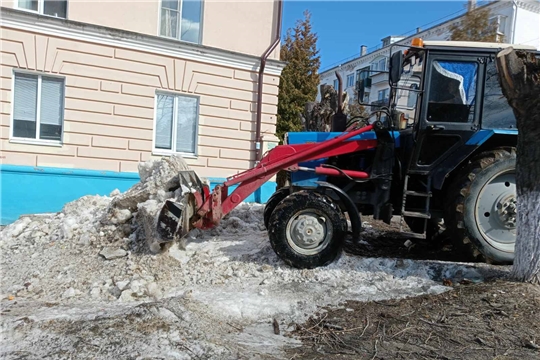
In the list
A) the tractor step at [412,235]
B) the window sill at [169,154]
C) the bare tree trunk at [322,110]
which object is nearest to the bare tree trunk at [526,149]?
the tractor step at [412,235]

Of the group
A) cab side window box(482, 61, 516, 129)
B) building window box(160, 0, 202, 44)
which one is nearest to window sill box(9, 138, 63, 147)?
building window box(160, 0, 202, 44)

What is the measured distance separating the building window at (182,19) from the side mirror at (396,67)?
6.57 meters

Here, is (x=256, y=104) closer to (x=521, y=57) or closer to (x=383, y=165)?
(x=383, y=165)

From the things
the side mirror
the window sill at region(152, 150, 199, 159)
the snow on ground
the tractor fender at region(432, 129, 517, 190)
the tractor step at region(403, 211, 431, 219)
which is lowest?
the snow on ground

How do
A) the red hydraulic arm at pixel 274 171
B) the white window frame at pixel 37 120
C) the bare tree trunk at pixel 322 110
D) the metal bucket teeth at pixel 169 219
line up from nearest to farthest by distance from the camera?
1. the metal bucket teeth at pixel 169 219
2. the red hydraulic arm at pixel 274 171
3. the white window frame at pixel 37 120
4. the bare tree trunk at pixel 322 110

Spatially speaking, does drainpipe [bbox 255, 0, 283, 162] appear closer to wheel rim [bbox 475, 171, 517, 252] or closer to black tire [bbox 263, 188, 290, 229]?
black tire [bbox 263, 188, 290, 229]

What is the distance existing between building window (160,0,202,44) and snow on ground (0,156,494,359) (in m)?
5.32

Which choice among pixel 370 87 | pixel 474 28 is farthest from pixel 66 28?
pixel 474 28

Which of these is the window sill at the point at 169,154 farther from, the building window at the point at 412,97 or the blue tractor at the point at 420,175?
the building window at the point at 412,97

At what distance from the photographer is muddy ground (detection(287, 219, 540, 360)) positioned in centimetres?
361

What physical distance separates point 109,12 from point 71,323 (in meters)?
7.86

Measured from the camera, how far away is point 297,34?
2264 cm

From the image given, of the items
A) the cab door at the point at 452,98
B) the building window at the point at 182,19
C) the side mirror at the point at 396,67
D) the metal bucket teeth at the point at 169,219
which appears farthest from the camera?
the building window at the point at 182,19

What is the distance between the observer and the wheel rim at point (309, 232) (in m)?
5.52
